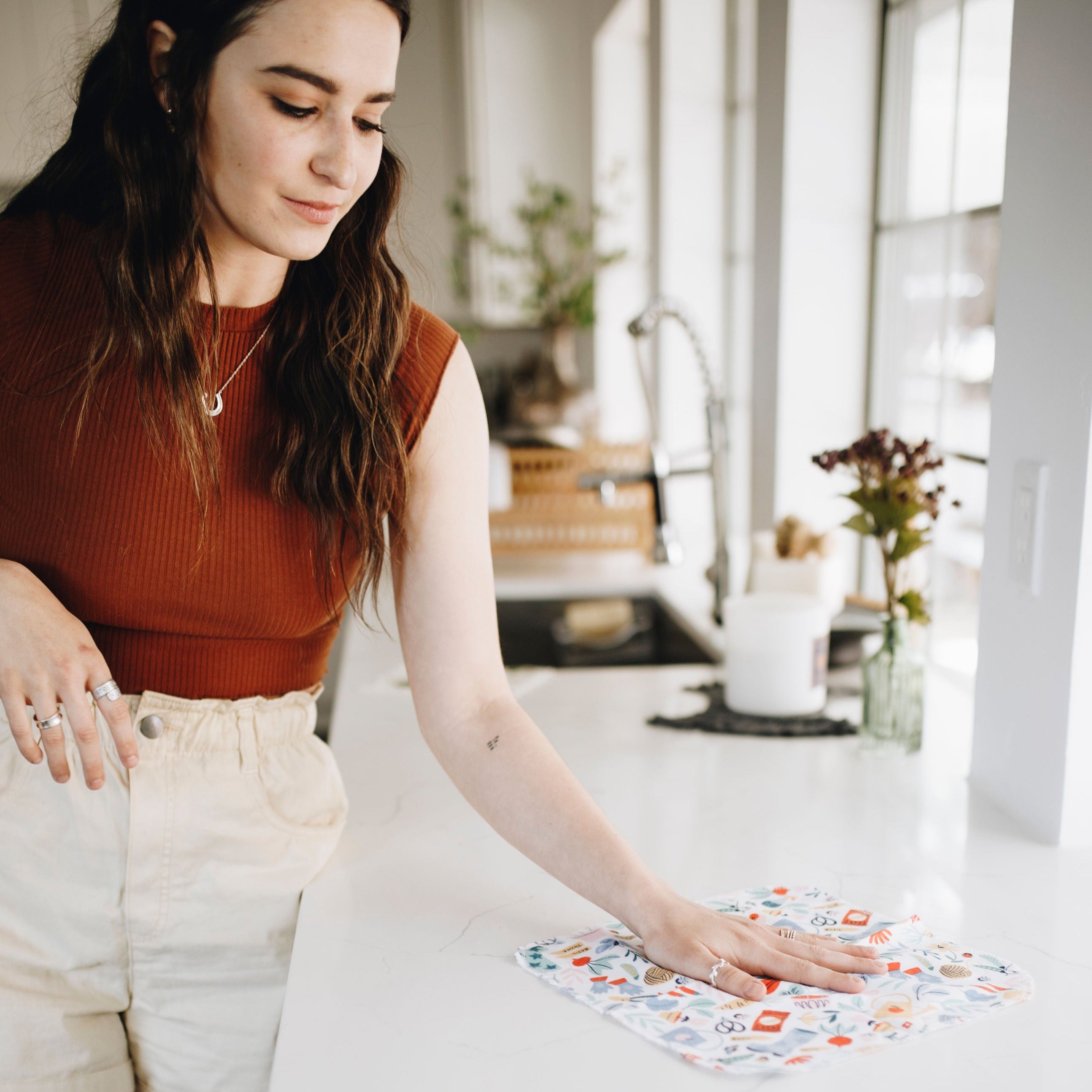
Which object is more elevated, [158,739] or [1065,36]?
[1065,36]

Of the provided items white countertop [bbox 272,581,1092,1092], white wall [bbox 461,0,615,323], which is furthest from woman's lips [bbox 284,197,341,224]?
white wall [bbox 461,0,615,323]

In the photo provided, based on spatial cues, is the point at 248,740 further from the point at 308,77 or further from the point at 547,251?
the point at 547,251

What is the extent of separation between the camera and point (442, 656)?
38.2 inches

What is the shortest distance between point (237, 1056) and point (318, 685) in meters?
0.33

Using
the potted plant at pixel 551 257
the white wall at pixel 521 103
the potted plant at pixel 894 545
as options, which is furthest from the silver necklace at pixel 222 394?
the white wall at pixel 521 103

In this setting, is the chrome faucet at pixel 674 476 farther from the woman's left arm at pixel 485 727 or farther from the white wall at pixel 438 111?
the white wall at pixel 438 111

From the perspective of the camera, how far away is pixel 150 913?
2.98 feet

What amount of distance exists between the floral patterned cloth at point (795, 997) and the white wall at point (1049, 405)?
27 cm

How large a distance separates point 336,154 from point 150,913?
62 cm

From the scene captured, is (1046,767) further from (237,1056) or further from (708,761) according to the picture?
(237,1056)

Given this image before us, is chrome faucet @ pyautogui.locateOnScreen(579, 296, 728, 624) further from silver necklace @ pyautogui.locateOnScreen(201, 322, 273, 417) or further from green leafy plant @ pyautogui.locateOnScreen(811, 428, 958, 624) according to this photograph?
silver necklace @ pyautogui.locateOnScreen(201, 322, 273, 417)

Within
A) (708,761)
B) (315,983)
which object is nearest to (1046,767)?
(708,761)

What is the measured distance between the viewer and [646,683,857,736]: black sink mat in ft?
4.46

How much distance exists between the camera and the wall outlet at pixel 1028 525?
1055 millimetres
